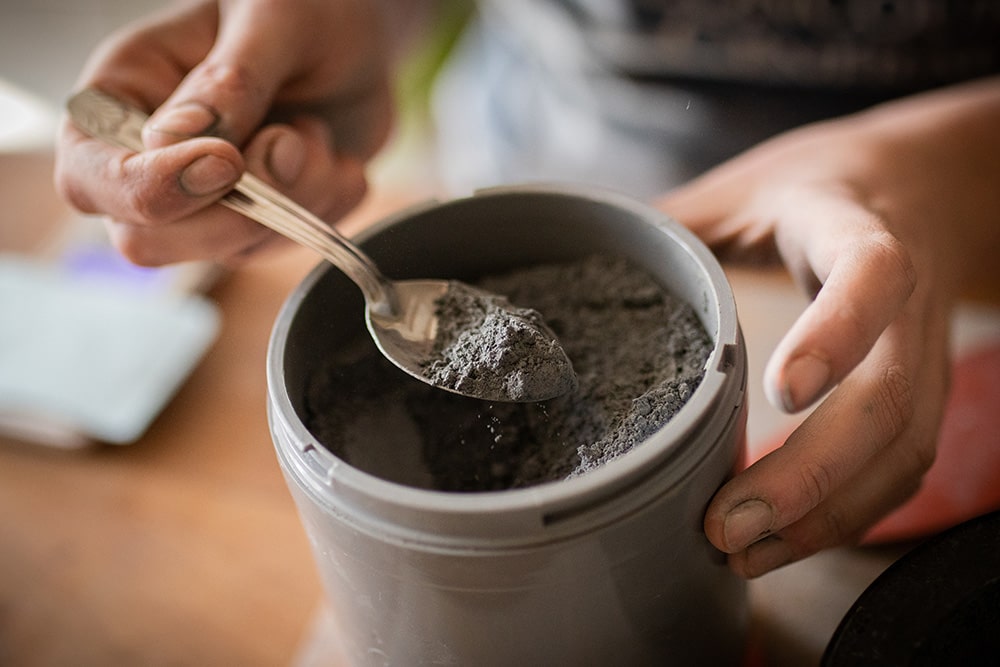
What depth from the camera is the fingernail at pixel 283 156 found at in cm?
53

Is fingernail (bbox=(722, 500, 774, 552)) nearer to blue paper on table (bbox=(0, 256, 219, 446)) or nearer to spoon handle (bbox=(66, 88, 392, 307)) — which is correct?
spoon handle (bbox=(66, 88, 392, 307))

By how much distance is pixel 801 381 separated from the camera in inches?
13.8

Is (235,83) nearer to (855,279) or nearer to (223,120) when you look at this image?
(223,120)

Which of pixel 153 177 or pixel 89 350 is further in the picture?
pixel 89 350

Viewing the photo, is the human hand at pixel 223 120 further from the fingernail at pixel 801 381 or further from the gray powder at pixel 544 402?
the fingernail at pixel 801 381

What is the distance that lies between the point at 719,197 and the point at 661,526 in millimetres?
299

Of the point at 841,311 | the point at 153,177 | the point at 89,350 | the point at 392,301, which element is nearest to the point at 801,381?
the point at 841,311

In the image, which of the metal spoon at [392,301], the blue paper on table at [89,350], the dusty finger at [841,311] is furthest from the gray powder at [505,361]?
the blue paper on table at [89,350]

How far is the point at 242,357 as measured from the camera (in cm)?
74

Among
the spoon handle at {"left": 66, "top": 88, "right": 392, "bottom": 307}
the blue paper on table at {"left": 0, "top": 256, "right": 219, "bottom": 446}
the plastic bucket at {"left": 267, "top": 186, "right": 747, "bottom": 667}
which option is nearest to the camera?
the plastic bucket at {"left": 267, "top": 186, "right": 747, "bottom": 667}

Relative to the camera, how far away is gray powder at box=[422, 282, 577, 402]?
411 millimetres

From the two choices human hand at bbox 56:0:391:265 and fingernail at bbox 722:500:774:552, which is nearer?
fingernail at bbox 722:500:774:552

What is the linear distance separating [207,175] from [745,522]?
0.99ft

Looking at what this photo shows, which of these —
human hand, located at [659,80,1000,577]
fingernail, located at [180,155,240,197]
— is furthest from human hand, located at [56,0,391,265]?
human hand, located at [659,80,1000,577]
